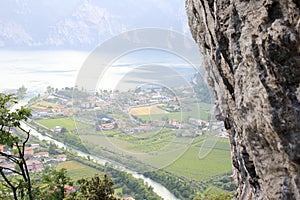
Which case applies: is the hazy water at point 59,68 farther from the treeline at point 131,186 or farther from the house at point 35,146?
the house at point 35,146

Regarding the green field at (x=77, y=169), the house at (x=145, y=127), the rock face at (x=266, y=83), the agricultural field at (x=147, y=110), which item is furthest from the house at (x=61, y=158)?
the rock face at (x=266, y=83)

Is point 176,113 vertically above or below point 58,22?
below

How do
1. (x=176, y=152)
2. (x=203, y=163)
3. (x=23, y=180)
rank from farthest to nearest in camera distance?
1. (x=203, y=163)
2. (x=176, y=152)
3. (x=23, y=180)

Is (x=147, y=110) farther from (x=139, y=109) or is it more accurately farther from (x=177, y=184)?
(x=177, y=184)

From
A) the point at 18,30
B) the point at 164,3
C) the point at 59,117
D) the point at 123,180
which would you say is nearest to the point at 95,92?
the point at 123,180

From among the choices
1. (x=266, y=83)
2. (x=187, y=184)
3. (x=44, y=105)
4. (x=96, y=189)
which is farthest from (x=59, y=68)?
(x=266, y=83)

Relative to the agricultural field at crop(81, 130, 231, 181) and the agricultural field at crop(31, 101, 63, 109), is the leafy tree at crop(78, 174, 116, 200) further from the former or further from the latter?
the agricultural field at crop(31, 101, 63, 109)
